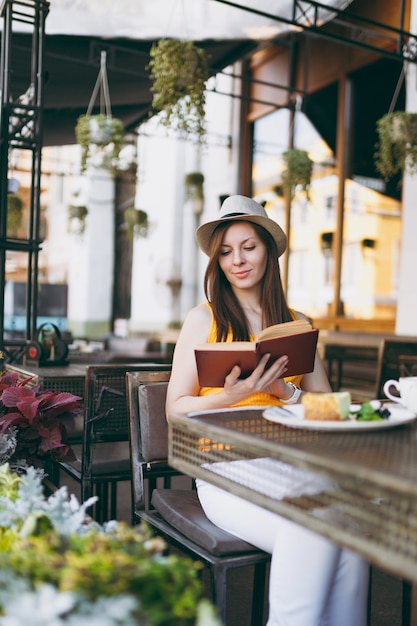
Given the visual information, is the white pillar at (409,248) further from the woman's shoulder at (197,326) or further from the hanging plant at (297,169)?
the woman's shoulder at (197,326)

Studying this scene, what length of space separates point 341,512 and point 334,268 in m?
7.14

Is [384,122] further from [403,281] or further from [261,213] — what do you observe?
[261,213]

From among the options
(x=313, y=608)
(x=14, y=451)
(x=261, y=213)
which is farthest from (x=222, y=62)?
(x=313, y=608)

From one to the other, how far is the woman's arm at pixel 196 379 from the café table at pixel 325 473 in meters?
0.06

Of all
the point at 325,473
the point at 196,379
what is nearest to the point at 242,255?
the point at 196,379

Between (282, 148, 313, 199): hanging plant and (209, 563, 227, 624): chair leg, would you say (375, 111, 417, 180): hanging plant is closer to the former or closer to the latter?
(282, 148, 313, 199): hanging plant

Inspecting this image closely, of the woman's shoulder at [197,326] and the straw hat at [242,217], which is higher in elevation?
the straw hat at [242,217]

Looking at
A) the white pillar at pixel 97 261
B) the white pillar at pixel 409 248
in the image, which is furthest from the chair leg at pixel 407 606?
the white pillar at pixel 97 261

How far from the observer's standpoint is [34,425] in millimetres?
1873

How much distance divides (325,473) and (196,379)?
817 mm

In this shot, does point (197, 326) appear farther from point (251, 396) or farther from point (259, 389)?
point (259, 389)

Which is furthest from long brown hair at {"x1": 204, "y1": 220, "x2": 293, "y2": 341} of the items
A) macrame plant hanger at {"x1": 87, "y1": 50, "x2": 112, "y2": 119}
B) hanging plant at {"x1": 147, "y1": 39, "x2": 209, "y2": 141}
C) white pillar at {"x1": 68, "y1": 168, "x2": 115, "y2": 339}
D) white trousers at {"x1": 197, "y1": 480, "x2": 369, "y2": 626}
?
white pillar at {"x1": 68, "y1": 168, "x2": 115, "y2": 339}

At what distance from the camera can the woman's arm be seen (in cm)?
141

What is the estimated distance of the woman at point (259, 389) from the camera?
1.32m
